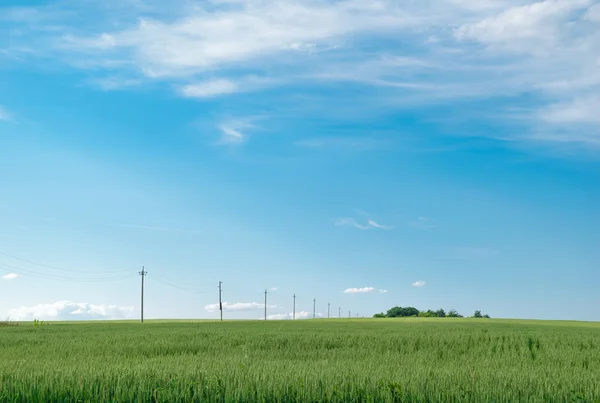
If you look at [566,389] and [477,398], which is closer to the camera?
[477,398]

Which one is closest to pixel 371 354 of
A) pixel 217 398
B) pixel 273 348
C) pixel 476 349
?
pixel 273 348

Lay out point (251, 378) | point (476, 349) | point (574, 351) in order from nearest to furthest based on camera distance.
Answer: point (251, 378) < point (574, 351) < point (476, 349)

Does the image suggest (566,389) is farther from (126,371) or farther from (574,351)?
(574,351)

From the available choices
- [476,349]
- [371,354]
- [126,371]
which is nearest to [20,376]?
[126,371]

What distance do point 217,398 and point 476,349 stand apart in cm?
1313

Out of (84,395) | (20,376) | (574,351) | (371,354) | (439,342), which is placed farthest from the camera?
(439,342)

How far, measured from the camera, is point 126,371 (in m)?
9.13

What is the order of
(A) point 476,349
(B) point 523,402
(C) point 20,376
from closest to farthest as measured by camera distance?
(B) point 523,402
(C) point 20,376
(A) point 476,349

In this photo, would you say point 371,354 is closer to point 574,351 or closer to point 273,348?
point 273,348

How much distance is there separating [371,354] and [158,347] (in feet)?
22.6

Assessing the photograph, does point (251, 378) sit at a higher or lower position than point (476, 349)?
higher

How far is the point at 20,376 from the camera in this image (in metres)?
8.74

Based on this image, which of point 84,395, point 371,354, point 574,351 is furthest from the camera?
point 574,351

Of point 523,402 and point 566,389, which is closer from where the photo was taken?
point 523,402
